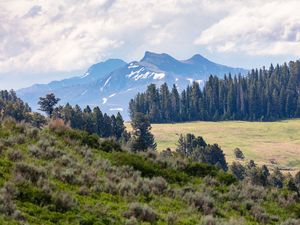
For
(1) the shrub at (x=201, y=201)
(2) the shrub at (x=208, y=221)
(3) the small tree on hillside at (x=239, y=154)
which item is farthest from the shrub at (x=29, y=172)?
(3) the small tree on hillside at (x=239, y=154)

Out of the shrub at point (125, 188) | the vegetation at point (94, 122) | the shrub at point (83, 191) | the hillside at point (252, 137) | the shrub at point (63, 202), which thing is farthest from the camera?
the hillside at point (252, 137)

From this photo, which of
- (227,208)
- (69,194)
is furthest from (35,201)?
(227,208)

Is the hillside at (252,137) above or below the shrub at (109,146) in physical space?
below

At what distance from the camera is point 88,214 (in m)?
13.0

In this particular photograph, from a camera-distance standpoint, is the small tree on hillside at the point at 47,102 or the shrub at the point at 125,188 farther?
the small tree on hillside at the point at 47,102

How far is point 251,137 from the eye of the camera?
511ft

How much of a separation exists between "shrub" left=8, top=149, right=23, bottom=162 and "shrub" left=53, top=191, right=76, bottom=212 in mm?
4207

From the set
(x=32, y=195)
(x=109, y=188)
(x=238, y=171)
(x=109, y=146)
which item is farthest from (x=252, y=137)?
(x=32, y=195)

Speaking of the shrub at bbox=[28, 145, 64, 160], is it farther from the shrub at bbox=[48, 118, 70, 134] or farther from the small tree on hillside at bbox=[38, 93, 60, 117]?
the small tree on hillside at bbox=[38, 93, 60, 117]

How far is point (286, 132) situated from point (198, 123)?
127 feet

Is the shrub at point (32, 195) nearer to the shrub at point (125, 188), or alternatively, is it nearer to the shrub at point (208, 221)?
the shrub at point (125, 188)

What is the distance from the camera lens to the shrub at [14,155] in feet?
55.6

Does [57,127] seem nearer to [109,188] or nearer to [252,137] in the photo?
[109,188]

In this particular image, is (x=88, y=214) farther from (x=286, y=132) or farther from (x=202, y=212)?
(x=286, y=132)
